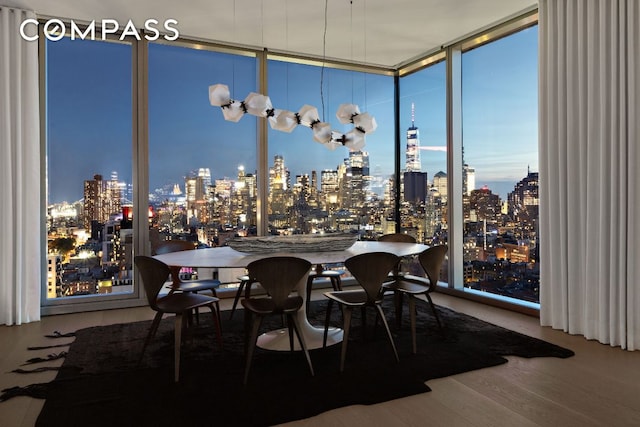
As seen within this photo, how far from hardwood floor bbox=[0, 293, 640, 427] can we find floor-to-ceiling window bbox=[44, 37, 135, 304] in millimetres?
1381

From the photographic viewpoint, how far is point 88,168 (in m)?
4.78

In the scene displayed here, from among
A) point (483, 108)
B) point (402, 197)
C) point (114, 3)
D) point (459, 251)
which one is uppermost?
point (114, 3)

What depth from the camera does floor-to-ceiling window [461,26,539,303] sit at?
14.7ft

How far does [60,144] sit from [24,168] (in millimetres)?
527

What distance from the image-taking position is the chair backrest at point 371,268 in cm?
291

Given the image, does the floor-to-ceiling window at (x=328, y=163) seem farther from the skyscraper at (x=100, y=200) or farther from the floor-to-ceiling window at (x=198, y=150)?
the skyscraper at (x=100, y=200)

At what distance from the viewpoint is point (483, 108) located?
5066 millimetres

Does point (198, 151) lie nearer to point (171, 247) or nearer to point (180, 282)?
point (171, 247)

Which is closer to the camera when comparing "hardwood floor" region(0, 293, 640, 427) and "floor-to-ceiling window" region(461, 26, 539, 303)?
"hardwood floor" region(0, 293, 640, 427)

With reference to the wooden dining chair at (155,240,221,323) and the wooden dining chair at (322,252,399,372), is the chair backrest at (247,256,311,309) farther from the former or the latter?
the wooden dining chair at (155,240,221,323)

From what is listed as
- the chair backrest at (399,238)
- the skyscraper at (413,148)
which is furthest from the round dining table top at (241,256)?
the skyscraper at (413,148)

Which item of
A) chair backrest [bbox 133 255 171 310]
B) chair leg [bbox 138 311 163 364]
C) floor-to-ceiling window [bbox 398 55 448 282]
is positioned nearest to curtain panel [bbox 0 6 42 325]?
chair leg [bbox 138 311 163 364]

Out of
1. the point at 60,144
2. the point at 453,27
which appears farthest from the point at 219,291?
the point at 453,27

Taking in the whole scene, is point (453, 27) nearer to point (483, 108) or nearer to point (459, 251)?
point (483, 108)
